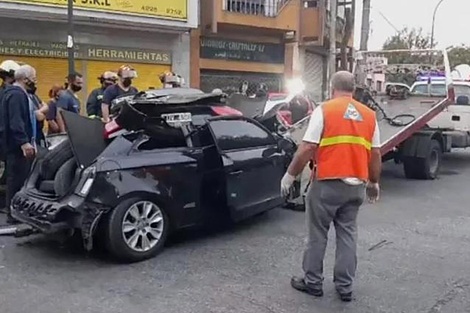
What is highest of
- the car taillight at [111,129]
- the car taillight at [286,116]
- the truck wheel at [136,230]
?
the car taillight at [111,129]

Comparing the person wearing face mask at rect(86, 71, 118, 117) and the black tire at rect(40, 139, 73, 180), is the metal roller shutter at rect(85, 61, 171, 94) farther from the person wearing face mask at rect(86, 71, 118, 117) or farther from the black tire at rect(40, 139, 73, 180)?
the black tire at rect(40, 139, 73, 180)

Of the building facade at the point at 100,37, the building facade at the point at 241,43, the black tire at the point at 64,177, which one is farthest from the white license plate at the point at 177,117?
the building facade at the point at 241,43

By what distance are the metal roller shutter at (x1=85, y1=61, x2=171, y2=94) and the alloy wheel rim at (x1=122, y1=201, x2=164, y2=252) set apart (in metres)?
8.76

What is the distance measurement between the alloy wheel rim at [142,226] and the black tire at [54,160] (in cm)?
107

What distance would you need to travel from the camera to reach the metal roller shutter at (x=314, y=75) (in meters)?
19.8

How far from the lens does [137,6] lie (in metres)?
13.8

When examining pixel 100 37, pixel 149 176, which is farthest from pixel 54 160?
pixel 100 37

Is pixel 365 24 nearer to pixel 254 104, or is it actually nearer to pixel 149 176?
pixel 254 104

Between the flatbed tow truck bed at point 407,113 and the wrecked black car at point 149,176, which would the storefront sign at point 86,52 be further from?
the wrecked black car at point 149,176

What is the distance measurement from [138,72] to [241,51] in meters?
3.37

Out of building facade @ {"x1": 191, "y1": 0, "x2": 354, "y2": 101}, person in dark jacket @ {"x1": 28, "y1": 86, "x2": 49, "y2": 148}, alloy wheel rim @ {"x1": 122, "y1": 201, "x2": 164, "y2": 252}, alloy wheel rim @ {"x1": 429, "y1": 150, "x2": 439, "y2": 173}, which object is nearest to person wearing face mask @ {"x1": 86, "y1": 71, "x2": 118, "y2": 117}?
person in dark jacket @ {"x1": 28, "y1": 86, "x2": 49, "y2": 148}

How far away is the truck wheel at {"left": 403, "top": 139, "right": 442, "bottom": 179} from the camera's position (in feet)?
36.7

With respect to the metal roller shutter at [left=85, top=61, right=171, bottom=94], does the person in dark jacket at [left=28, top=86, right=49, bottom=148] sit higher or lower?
lower

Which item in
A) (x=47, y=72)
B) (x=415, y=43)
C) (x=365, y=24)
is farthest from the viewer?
(x=415, y=43)
